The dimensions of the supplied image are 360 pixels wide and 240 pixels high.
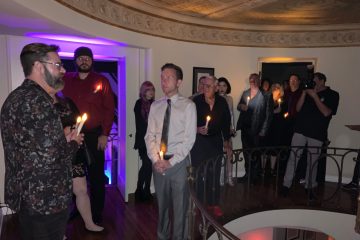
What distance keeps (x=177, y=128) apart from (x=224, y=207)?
202 cm

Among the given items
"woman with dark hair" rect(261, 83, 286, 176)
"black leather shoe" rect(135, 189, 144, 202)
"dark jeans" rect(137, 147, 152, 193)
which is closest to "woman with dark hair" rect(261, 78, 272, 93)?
"woman with dark hair" rect(261, 83, 286, 176)

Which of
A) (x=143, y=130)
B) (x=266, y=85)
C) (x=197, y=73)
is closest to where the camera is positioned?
(x=143, y=130)

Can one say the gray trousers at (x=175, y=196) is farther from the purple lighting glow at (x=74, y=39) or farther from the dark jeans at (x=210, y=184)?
the purple lighting glow at (x=74, y=39)

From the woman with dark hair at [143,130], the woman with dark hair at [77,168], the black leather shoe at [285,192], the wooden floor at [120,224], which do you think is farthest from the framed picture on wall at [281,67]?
the woman with dark hair at [77,168]

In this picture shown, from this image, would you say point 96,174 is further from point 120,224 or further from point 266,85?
point 266,85

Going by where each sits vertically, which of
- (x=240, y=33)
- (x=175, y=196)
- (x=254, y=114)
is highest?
Answer: (x=240, y=33)

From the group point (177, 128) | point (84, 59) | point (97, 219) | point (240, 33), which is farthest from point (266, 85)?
point (97, 219)

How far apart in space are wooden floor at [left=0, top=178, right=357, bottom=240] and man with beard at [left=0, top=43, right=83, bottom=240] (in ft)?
5.05

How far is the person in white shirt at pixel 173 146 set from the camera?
265cm

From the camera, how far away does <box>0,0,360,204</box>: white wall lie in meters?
4.25

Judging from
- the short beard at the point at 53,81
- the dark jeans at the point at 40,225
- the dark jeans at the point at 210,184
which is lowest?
the dark jeans at the point at 210,184

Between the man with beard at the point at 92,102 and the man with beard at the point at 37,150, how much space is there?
50.6 inches

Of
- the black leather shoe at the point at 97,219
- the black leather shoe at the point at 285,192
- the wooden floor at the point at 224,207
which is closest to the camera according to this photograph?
the wooden floor at the point at 224,207

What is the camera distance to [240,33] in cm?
559
